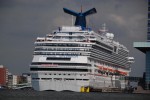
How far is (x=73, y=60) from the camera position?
120 meters

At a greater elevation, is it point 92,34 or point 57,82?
point 92,34

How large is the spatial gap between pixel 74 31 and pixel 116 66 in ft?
61.8

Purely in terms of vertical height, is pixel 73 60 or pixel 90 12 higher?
pixel 90 12

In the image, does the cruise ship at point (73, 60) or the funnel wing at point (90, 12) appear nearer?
the cruise ship at point (73, 60)

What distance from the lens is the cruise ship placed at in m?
119

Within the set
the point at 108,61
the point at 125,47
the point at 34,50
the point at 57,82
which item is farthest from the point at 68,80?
Answer: the point at 125,47

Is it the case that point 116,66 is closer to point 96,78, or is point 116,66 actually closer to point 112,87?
point 112,87

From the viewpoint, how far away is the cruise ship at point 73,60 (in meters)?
119

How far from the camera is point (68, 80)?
119 meters

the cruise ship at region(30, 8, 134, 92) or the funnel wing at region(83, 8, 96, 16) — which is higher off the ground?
the funnel wing at region(83, 8, 96, 16)

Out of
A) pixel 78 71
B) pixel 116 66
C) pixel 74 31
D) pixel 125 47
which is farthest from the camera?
pixel 125 47

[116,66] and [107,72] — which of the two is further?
[116,66]

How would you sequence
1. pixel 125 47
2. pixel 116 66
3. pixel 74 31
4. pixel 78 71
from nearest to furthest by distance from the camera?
pixel 78 71 < pixel 74 31 < pixel 116 66 < pixel 125 47

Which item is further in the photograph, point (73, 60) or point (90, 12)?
point (90, 12)
